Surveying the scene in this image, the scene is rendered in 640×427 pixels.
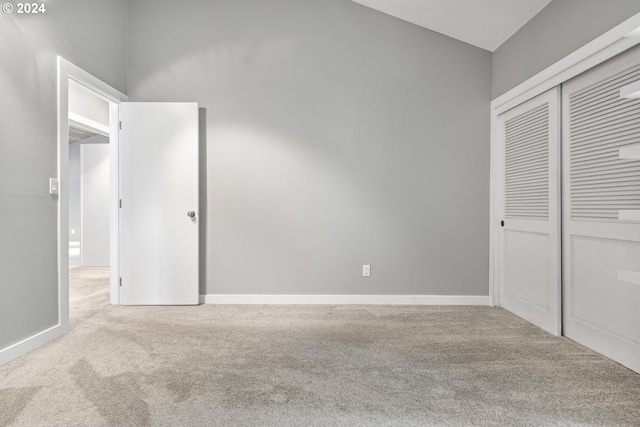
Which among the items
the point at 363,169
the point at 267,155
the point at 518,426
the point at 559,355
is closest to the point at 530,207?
the point at 559,355

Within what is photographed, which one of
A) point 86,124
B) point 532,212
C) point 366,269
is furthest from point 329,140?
point 86,124

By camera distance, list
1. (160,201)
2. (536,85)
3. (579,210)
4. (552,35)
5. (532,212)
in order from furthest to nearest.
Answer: (160,201) → (532,212) → (536,85) → (552,35) → (579,210)

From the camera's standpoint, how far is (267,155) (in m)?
3.71

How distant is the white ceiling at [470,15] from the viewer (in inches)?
119

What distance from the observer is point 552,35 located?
9.11ft

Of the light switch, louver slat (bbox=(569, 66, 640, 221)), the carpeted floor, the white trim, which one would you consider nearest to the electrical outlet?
the carpeted floor

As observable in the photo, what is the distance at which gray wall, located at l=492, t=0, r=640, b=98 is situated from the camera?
7.34 feet

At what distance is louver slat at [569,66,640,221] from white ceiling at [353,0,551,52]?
935 millimetres

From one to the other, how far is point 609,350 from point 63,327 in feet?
12.7

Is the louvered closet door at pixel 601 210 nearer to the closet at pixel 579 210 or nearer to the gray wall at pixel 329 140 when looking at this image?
the closet at pixel 579 210

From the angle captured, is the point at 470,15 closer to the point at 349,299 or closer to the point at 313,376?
the point at 349,299

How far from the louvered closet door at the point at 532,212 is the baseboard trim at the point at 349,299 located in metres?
0.39

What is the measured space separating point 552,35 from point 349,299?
2.85 meters

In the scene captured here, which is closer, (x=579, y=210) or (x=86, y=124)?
(x=579, y=210)
